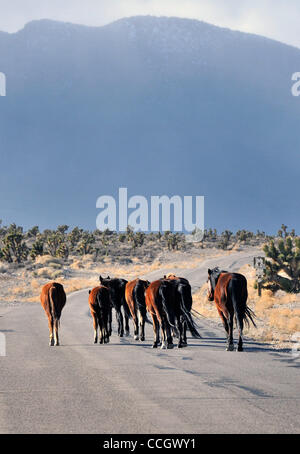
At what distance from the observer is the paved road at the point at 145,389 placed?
21.9ft

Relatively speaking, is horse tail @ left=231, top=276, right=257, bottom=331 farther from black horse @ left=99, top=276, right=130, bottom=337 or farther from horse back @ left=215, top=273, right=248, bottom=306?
black horse @ left=99, top=276, right=130, bottom=337

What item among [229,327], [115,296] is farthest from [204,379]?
[115,296]

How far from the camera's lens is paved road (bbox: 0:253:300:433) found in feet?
21.9

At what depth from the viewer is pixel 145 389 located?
28.5 feet

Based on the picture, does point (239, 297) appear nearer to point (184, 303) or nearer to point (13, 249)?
point (184, 303)

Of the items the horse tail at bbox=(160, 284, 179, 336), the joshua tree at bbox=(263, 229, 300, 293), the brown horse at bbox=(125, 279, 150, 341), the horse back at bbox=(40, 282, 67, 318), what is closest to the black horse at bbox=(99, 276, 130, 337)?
the brown horse at bbox=(125, 279, 150, 341)

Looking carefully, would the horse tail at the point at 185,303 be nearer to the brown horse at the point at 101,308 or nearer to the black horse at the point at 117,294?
the brown horse at the point at 101,308

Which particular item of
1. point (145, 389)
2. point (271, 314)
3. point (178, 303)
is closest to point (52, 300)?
point (178, 303)

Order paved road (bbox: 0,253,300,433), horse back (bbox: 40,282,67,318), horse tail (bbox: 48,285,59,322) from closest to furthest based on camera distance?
paved road (bbox: 0,253,300,433)
horse tail (bbox: 48,285,59,322)
horse back (bbox: 40,282,67,318)

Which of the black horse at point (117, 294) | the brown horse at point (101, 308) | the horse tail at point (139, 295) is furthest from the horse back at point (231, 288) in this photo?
the black horse at point (117, 294)

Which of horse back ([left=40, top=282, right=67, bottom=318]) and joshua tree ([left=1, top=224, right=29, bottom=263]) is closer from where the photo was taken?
horse back ([left=40, top=282, right=67, bottom=318])

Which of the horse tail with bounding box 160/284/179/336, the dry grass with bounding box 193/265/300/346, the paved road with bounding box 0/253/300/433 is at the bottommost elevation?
the paved road with bounding box 0/253/300/433

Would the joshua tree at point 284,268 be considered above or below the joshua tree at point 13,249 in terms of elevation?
below

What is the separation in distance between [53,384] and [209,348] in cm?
578
